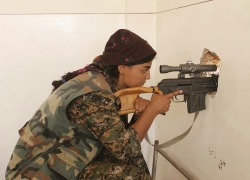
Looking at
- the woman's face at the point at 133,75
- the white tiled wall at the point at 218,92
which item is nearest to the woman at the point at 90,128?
the woman's face at the point at 133,75

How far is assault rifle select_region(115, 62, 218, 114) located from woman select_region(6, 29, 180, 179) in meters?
0.04

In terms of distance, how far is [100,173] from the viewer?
1.12 m

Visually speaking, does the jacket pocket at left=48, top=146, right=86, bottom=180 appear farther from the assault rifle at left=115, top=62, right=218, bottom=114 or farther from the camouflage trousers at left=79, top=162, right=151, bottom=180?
the assault rifle at left=115, top=62, right=218, bottom=114

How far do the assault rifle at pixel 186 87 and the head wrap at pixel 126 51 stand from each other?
0.30 ft

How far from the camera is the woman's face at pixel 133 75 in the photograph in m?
1.16

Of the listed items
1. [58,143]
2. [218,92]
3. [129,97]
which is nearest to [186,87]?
[218,92]

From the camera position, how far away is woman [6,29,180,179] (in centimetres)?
103


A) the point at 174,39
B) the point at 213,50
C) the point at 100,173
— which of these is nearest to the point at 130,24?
the point at 174,39

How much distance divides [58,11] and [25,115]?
0.64 metres

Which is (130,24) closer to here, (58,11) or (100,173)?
(58,11)

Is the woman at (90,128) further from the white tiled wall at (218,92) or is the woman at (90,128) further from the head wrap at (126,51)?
the white tiled wall at (218,92)

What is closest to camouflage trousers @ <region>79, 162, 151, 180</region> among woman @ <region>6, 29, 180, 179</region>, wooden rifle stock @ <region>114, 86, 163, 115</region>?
woman @ <region>6, 29, 180, 179</region>

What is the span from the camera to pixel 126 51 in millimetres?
1122

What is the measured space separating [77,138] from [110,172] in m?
0.18
